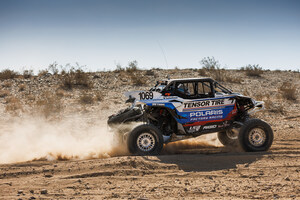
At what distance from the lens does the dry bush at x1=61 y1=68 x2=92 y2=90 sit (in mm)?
19984

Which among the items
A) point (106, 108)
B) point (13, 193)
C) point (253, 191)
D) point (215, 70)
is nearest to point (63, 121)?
point (106, 108)

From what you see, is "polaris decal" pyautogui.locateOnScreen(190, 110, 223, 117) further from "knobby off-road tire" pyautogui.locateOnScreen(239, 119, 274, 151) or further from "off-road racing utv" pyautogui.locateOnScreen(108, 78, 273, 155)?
"knobby off-road tire" pyautogui.locateOnScreen(239, 119, 274, 151)

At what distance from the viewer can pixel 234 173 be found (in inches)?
271

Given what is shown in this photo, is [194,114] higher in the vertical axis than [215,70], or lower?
lower

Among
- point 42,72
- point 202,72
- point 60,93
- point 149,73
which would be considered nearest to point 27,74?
point 42,72

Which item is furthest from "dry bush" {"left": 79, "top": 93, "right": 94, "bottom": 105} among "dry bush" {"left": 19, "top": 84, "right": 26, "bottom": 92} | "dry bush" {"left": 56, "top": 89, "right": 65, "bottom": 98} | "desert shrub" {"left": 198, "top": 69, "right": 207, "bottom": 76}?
"desert shrub" {"left": 198, "top": 69, "right": 207, "bottom": 76}

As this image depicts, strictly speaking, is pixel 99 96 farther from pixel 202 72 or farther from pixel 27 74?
pixel 202 72

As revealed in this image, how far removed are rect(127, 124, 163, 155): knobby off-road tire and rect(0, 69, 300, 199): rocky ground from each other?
14.9 inches

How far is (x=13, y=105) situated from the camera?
15.8 meters

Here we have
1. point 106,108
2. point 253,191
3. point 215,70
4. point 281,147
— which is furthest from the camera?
point 215,70

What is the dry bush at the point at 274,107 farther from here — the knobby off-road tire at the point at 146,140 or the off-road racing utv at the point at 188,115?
the knobby off-road tire at the point at 146,140

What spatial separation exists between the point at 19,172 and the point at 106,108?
919 centimetres

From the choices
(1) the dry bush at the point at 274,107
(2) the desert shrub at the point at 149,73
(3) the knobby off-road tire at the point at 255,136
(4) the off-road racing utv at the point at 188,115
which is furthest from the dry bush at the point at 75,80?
(3) the knobby off-road tire at the point at 255,136

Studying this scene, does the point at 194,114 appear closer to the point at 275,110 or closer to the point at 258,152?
the point at 258,152
